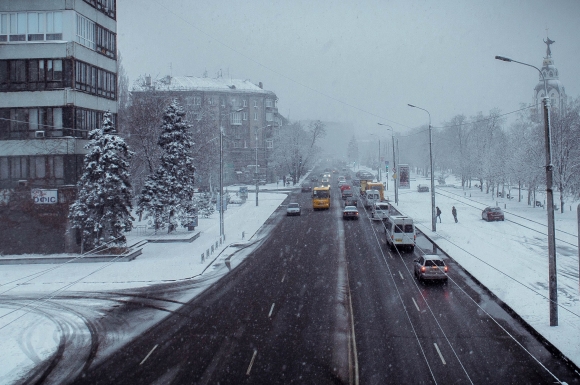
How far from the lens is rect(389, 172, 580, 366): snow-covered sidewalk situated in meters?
16.7


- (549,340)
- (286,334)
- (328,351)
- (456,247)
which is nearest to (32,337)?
(286,334)

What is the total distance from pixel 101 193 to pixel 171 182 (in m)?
8.97

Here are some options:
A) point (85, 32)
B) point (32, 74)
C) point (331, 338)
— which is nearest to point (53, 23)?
point (85, 32)

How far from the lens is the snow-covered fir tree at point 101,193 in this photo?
29406 millimetres

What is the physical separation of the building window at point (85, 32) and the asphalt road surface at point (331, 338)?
A: 1843 cm

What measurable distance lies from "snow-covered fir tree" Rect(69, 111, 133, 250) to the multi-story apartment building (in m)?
1.52

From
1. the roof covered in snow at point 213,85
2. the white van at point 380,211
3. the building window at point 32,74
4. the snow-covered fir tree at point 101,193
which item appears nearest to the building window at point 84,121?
the snow-covered fir tree at point 101,193

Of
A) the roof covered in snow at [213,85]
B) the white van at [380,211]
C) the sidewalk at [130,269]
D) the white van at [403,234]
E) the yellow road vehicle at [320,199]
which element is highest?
the roof covered in snow at [213,85]

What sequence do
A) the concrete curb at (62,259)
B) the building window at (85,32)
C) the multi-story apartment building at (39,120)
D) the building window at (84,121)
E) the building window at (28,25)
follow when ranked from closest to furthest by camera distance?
1. the concrete curb at (62,259)
2. the multi-story apartment building at (39,120)
3. the building window at (28,25)
4. the building window at (84,121)
5. the building window at (85,32)

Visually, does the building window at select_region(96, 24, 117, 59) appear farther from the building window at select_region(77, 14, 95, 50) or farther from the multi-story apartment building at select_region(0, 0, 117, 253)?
the multi-story apartment building at select_region(0, 0, 117, 253)

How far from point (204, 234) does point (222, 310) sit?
68.7 ft

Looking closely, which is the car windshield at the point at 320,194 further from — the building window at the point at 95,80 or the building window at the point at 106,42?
the building window at the point at 106,42

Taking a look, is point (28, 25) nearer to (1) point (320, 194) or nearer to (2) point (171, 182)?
(2) point (171, 182)

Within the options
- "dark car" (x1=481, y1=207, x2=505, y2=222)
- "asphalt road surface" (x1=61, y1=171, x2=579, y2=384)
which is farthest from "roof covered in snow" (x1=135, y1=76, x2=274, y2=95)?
"asphalt road surface" (x1=61, y1=171, x2=579, y2=384)
